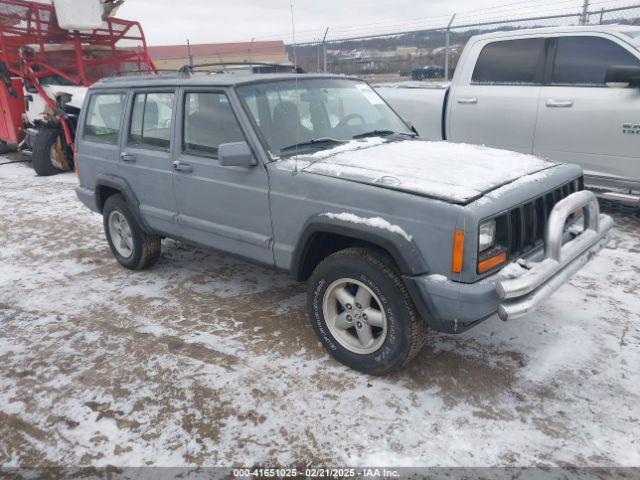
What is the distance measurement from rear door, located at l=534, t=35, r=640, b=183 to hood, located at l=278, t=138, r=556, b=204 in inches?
98.0

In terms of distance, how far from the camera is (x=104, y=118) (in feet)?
16.0

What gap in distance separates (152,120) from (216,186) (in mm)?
1100

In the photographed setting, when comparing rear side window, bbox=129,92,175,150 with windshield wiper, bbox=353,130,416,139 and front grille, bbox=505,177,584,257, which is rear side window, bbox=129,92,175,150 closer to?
windshield wiper, bbox=353,130,416,139

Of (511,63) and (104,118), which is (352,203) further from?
(511,63)

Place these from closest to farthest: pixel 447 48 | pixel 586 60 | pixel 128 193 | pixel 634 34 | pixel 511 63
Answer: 1. pixel 128 193
2. pixel 634 34
3. pixel 586 60
4. pixel 511 63
5. pixel 447 48

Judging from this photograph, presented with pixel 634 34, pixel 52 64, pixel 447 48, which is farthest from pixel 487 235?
pixel 52 64

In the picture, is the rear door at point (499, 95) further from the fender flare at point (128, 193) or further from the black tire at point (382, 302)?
the fender flare at point (128, 193)

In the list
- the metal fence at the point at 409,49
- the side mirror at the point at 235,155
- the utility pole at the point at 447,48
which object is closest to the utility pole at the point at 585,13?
the metal fence at the point at 409,49

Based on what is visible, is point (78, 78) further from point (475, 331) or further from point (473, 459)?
point (473, 459)

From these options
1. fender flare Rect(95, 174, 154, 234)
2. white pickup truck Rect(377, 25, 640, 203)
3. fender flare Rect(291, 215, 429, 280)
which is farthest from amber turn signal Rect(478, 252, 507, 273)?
white pickup truck Rect(377, 25, 640, 203)

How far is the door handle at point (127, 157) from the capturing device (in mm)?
4414

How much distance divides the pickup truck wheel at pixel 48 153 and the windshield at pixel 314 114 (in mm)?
7765

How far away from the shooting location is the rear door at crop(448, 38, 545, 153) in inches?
230

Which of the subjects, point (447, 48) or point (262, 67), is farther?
point (447, 48)
